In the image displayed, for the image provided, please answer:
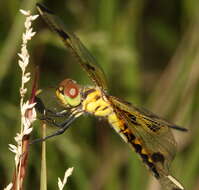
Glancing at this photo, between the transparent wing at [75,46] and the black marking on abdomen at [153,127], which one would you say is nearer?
the transparent wing at [75,46]

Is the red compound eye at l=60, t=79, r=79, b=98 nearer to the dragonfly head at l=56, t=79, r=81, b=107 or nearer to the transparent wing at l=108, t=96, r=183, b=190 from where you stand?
the dragonfly head at l=56, t=79, r=81, b=107

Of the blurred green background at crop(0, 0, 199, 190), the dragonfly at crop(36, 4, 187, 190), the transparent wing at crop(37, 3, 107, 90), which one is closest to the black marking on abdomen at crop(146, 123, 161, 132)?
the dragonfly at crop(36, 4, 187, 190)

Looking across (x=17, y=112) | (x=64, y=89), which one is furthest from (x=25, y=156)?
(x=17, y=112)

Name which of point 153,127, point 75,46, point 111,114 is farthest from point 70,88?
point 153,127

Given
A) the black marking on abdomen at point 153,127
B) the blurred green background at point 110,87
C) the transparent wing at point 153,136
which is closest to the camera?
the transparent wing at point 153,136

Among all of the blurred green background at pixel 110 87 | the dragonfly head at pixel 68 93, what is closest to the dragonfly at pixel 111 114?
the dragonfly head at pixel 68 93

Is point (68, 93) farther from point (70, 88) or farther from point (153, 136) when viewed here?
point (153, 136)

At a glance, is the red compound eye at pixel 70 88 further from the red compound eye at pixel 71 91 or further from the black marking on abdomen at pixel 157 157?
the black marking on abdomen at pixel 157 157
